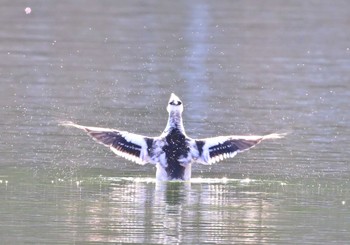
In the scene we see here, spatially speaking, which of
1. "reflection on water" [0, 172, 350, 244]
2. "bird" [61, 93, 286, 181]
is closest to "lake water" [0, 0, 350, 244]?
"reflection on water" [0, 172, 350, 244]

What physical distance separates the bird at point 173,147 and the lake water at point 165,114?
195 millimetres

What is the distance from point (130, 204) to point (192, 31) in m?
16.5

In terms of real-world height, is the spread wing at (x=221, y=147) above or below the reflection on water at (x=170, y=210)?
above

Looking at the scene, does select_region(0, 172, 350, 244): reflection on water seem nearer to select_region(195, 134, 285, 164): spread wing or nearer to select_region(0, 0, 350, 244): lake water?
select_region(0, 0, 350, 244): lake water

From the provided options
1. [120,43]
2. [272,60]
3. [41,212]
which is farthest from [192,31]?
[41,212]

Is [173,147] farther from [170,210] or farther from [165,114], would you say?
[165,114]

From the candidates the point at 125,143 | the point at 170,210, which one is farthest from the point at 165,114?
the point at 170,210

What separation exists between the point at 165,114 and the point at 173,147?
157 inches

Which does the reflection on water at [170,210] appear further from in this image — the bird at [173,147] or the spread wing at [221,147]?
the spread wing at [221,147]

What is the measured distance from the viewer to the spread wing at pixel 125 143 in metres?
15.8

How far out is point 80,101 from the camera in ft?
67.1

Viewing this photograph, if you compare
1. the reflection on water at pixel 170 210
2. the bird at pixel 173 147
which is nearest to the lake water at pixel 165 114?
the reflection on water at pixel 170 210

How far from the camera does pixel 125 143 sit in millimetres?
15945

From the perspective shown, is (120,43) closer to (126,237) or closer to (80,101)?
(80,101)
